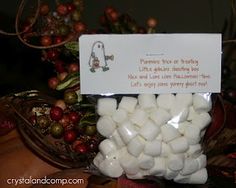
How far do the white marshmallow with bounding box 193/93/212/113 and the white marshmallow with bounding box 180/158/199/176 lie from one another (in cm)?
8

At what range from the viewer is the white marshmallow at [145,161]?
0.61m


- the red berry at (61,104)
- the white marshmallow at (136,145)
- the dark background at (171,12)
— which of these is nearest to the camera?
the white marshmallow at (136,145)

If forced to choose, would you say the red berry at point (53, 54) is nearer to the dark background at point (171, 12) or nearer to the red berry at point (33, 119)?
the red berry at point (33, 119)

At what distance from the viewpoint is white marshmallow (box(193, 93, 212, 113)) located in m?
0.63

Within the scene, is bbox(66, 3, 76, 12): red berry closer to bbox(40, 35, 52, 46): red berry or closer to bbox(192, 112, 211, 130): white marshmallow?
bbox(40, 35, 52, 46): red berry

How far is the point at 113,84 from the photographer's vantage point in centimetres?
65

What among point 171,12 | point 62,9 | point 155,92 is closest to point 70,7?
point 62,9

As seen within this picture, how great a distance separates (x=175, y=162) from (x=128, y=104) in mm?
113

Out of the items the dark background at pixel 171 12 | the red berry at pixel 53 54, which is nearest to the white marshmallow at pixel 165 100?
the red berry at pixel 53 54

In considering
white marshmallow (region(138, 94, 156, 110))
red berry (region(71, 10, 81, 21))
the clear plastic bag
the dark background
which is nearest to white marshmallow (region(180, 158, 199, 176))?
the clear plastic bag

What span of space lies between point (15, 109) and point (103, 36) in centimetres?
21

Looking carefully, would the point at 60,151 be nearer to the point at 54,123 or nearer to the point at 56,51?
the point at 54,123

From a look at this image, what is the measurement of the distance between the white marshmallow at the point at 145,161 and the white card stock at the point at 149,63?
10 centimetres

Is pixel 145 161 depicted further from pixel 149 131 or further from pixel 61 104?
pixel 61 104
